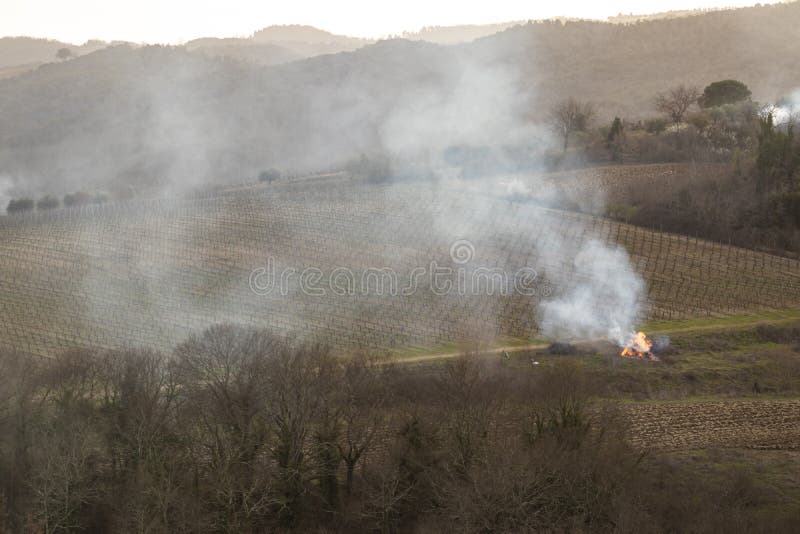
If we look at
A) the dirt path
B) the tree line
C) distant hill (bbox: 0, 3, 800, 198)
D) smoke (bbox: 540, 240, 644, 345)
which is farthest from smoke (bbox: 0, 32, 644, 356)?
the tree line

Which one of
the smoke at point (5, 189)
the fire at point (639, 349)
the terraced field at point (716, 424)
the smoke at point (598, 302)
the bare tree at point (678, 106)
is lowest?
the terraced field at point (716, 424)

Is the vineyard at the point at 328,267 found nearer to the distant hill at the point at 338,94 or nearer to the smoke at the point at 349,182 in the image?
the smoke at the point at 349,182

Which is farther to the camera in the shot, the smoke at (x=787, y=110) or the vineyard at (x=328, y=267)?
the smoke at (x=787, y=110)

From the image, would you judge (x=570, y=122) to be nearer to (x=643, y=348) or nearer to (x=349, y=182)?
(x=349, y=182)

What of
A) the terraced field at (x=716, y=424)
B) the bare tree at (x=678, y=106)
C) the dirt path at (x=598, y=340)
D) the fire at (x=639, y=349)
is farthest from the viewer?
the bare tree at (x=678, y=106)

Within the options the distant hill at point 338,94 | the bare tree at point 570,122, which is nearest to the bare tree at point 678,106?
the bare tree at point 570,122

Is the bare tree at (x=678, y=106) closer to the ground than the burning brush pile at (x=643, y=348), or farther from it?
farther from it

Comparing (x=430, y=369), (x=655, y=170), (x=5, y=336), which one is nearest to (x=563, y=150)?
(x=655, y=170)
